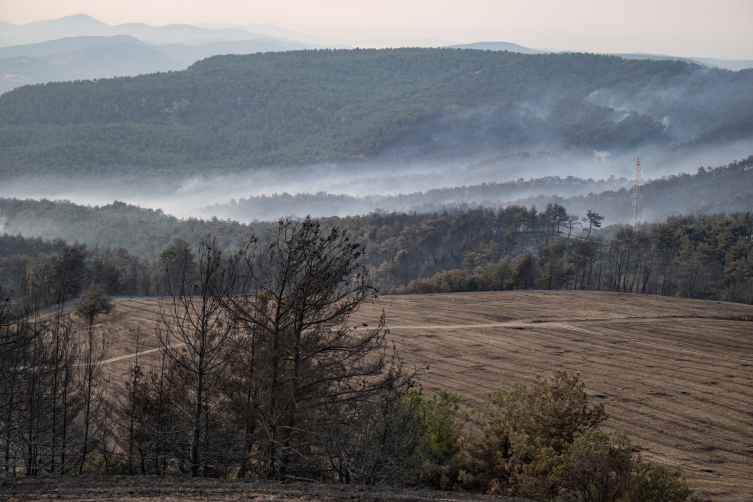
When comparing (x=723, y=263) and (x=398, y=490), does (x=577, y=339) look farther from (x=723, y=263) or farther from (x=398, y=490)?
(x=723, y=263)

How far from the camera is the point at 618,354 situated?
29.9 metres

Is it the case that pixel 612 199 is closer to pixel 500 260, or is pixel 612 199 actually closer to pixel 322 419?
pixel 500 260

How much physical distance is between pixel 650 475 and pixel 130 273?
207 feet

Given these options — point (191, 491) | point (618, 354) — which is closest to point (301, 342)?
point (191, 491)

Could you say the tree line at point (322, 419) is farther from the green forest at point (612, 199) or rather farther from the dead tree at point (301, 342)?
the green forest at point (612, 199)

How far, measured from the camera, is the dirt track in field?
61.9ft

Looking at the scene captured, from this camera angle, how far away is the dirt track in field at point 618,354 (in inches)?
742

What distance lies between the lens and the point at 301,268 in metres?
12.2

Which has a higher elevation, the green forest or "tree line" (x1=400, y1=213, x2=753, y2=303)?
the green forest

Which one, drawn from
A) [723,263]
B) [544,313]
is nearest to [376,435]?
[544,313]

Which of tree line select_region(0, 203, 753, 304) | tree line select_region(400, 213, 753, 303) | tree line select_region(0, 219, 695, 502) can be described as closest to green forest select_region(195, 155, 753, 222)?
tree line select_region(0, 203, 753, 304)

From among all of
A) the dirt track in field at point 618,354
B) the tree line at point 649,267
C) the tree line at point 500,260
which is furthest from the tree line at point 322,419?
the tree line at point 649,267

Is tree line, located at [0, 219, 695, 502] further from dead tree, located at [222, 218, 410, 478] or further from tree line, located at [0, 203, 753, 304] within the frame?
tree line, located at [0, 203, 753, 304]

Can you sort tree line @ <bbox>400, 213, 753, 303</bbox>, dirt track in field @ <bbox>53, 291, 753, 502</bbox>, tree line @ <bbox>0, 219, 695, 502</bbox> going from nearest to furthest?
tree line @ <bbox>0, 219, 695, 502</bbox>
dirt track in field @ <bbox>53, 291, 753, 502</bbox>
tree line @ <bbox>400, 213, 753, 303</bbox>
